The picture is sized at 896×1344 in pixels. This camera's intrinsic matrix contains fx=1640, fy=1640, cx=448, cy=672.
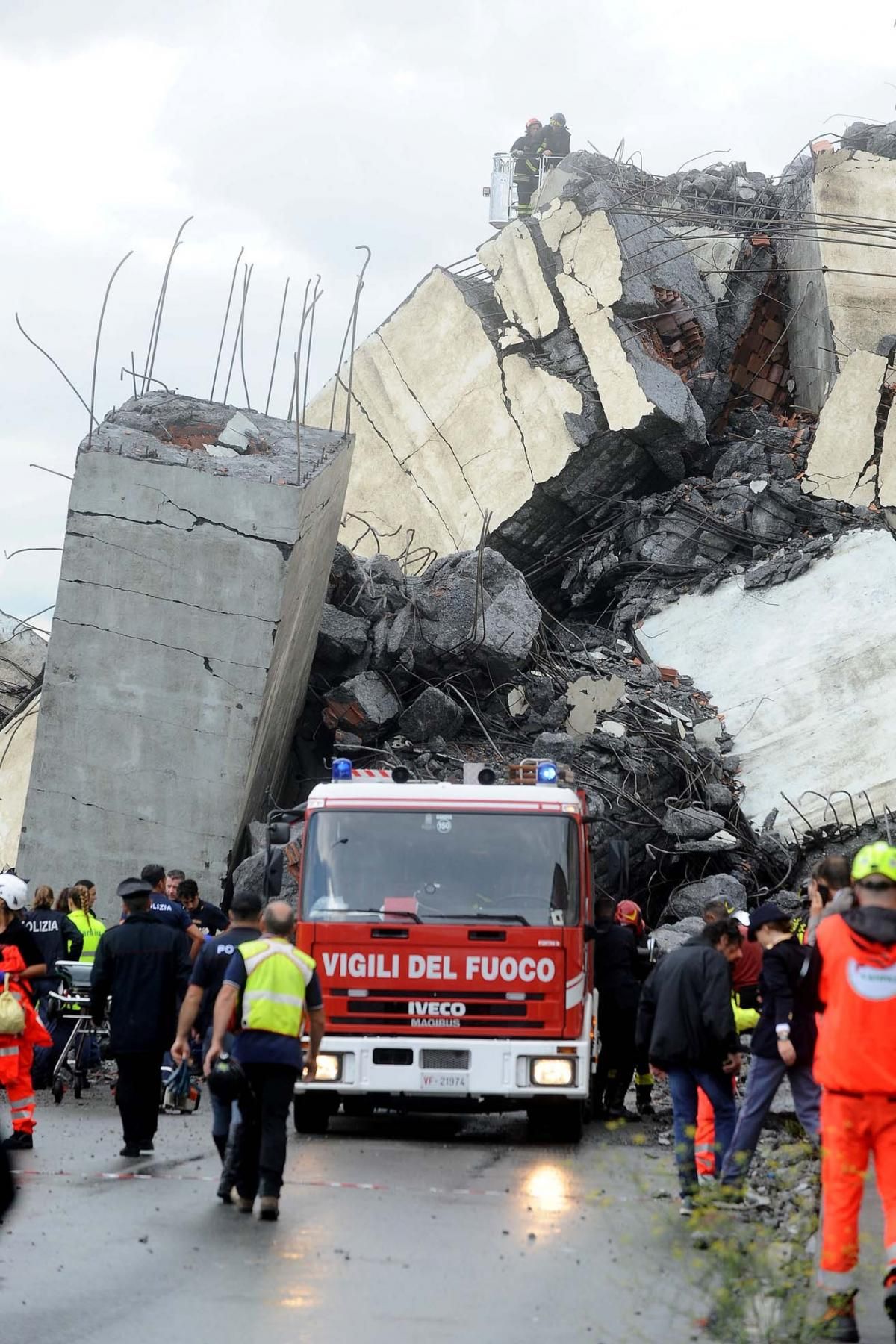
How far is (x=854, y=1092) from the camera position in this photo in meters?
5.62

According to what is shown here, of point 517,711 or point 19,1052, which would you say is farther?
point 517,711

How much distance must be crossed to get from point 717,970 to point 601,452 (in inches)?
567

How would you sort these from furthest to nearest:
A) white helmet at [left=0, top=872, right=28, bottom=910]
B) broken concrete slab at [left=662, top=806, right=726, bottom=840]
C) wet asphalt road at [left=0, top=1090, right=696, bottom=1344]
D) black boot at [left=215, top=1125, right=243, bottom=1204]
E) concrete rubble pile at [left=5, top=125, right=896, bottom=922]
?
broken concrete slab at [left=662, top=806, right=726, bottom=840] < concrete rubble pile at [left=5, top=125, right=896, bottom=922] < white helmet at [left=0, top=872, right=28, bottom=910] < black boot at [left=215, top=1125, right=243, bottom=1204] < wet asphalt road at [left=0, top=1090, right=696, bottom=1344]

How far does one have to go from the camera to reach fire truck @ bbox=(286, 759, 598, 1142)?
10039mm

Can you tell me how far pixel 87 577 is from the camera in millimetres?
16375

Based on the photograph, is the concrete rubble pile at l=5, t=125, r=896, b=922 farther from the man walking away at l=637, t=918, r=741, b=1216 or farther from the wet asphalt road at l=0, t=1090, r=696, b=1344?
the wet asphalt road at l=0, t=1090, r=696, b=1344

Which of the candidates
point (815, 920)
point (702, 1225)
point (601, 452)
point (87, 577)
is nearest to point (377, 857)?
point (815, 920)

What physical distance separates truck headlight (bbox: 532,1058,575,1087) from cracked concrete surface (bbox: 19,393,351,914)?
→ 22.5 feet

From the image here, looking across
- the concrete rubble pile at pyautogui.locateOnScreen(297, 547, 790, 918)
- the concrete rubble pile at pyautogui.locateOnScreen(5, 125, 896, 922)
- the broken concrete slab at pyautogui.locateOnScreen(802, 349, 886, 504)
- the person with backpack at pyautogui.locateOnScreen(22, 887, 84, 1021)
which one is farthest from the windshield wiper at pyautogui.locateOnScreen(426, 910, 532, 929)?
the broken concrete slab at pyautogui.locateOnScreen(802, 349, 886, 504)

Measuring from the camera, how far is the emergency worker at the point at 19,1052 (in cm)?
905

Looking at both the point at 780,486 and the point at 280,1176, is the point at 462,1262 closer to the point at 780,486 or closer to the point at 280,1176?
the point at 280,1176

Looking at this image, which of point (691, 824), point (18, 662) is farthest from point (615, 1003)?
point (18, 662)

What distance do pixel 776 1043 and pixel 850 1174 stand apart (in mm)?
2021

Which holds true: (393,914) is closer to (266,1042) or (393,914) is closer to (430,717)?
(266,1042)
